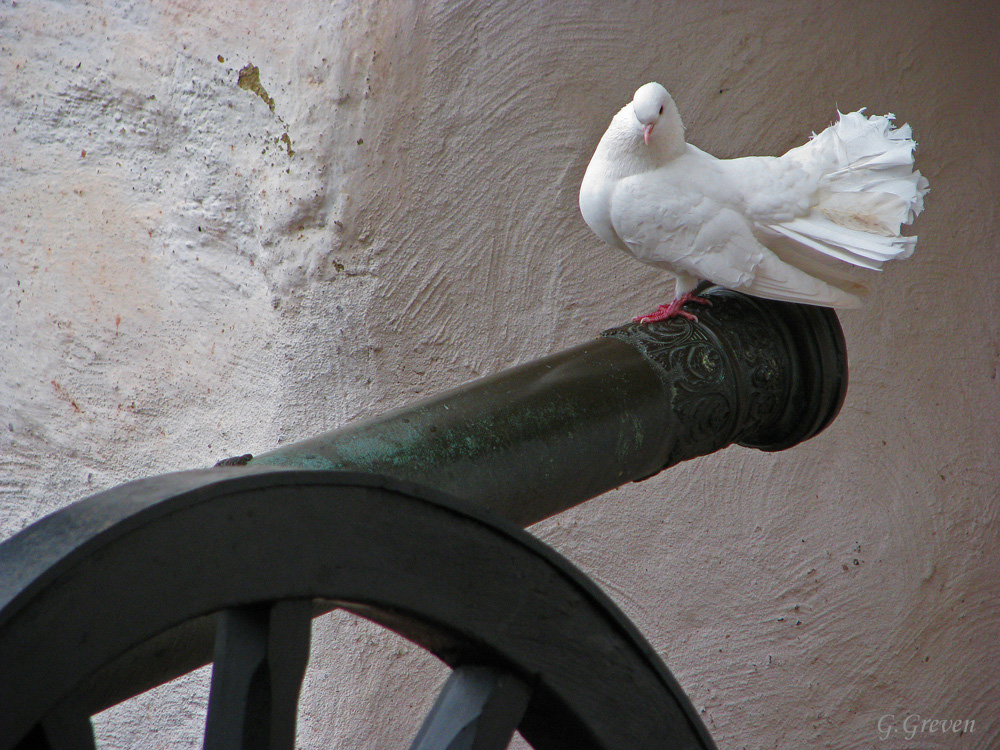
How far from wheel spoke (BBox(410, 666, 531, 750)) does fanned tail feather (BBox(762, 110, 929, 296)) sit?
28.7 inches

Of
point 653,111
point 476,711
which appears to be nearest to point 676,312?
point 653,111

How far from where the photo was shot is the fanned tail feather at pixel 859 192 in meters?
1.08

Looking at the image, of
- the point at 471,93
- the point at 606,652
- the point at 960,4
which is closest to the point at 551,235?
the point at 471,93

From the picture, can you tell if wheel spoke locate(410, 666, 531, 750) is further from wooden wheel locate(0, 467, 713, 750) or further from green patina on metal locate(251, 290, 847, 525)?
green patina on metal locate(251, 290, 847, 525)

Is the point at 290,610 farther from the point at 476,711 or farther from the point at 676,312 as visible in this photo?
the point at 676,312

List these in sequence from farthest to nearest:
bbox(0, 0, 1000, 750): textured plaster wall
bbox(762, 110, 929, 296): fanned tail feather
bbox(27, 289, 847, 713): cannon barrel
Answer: bbox(0, 0, 1000, 750): textured plaster wall
bbox(762, 110, 929, 296): fanned tail feather
bbox(27, 289, 847, 713): cannon barrel

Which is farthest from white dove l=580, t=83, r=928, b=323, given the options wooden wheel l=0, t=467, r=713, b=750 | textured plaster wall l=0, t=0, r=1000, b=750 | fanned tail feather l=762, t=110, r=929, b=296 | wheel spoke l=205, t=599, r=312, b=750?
textured plaster wall l=0, t=0, r=1000, b=750

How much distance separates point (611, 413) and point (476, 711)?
44cm

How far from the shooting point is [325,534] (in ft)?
1.55

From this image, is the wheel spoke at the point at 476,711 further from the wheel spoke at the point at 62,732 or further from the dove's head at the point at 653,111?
the dove's head at the point at 653,111

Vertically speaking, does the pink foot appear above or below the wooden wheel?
above

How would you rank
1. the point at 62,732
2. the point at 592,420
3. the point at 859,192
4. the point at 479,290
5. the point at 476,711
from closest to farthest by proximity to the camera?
the point at 62,732, the point at 476,711, the point at 592,420, the point at 859,192, the point at 479,290

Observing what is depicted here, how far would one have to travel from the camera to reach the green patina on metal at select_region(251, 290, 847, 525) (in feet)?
2.47

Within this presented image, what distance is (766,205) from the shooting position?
111 cm
